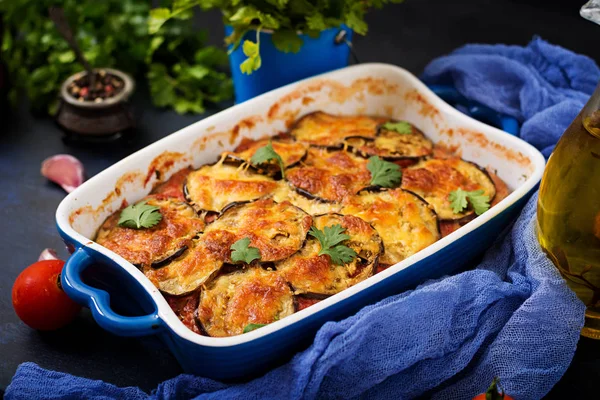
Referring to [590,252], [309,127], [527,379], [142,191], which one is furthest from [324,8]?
[527,379]

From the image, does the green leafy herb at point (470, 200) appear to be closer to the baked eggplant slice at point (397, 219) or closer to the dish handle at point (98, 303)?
the baked eggplant slice at point (397, 219)

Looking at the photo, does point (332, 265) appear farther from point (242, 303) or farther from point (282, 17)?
point (282, 17)

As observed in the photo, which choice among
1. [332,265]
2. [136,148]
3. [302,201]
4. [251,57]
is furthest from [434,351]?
[136,148]

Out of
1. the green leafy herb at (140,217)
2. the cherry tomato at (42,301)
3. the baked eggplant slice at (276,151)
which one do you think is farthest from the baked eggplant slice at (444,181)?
the cherry tomato at (42,301)

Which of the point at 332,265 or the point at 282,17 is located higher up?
the point at 282,17

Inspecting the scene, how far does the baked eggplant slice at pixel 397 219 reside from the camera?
2.42m

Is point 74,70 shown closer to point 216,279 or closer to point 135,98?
point 135,98

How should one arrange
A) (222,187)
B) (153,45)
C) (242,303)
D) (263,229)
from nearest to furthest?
(242,303) < (263,229) < (222,187) < (153,45)

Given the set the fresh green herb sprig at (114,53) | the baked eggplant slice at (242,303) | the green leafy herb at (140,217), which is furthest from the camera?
the fresh green herb sprig at (114,53)

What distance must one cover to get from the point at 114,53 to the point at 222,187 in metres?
1.42

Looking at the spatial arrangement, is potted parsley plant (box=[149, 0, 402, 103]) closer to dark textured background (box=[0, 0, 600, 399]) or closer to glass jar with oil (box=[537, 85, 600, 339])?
dark textured background (box=[0, 0, 600, 399])

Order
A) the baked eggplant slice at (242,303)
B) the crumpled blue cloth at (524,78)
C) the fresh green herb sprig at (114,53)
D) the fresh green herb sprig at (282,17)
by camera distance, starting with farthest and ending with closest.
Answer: the fresh green herb sprig at (114,53), the crumpled blue cloth at (524,78), the fresh green herb sprig at (282,17), the baked eggplant slice at (242,303)

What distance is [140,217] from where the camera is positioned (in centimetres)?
246

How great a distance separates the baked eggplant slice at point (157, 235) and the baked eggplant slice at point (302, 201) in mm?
325
